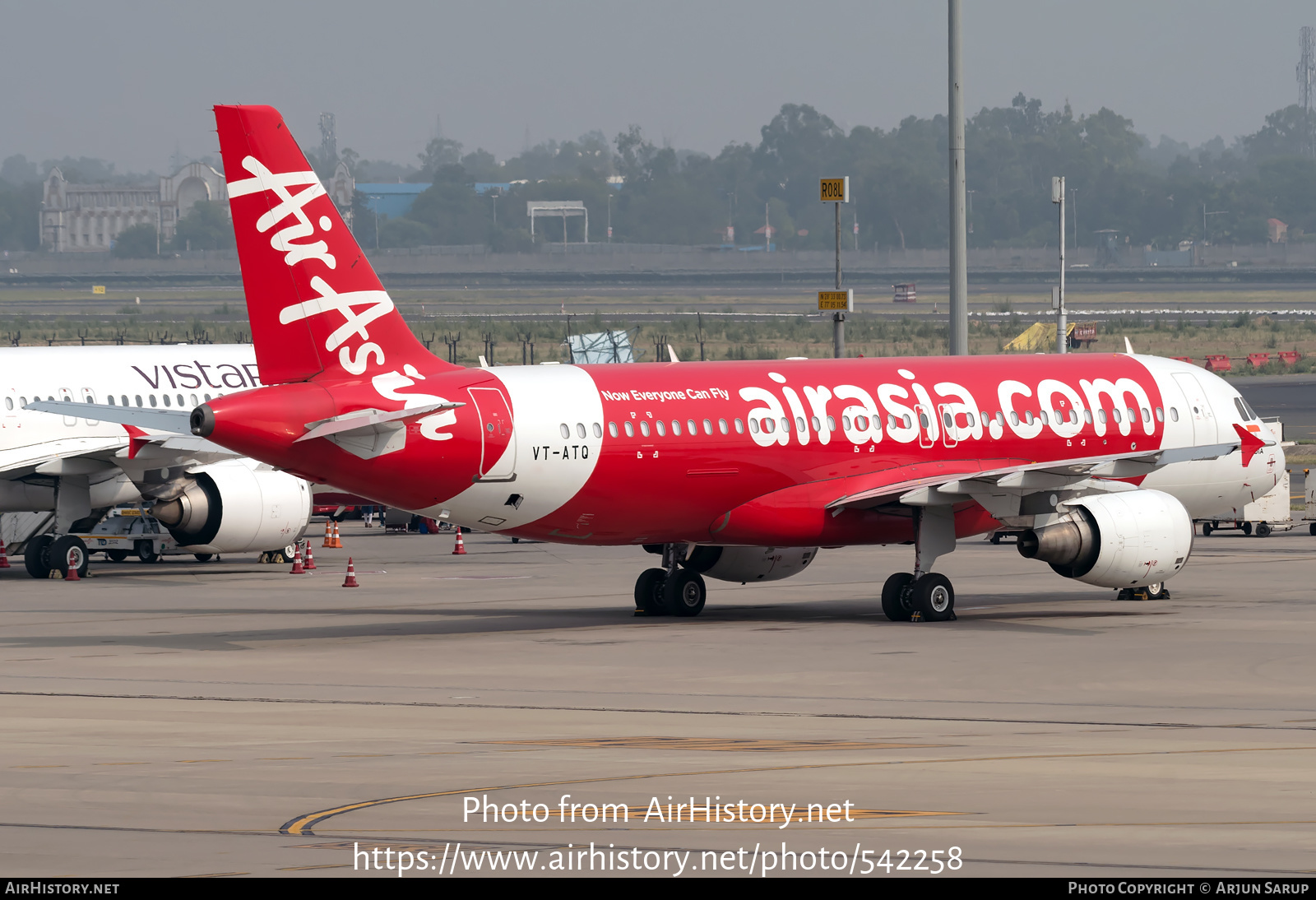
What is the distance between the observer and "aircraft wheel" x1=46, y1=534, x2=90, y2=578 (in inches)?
1656

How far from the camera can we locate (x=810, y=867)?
12.9 m

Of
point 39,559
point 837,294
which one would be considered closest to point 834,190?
point 837,294

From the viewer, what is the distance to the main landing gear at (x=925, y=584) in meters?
31.7

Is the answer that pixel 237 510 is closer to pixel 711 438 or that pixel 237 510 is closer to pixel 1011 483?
pixel 711 438

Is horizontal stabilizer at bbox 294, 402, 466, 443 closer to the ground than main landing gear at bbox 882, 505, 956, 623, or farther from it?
farther from it

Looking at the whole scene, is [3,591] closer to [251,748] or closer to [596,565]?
[596,565]

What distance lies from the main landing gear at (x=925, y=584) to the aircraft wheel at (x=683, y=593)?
3322 mm

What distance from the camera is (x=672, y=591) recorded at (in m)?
33.4

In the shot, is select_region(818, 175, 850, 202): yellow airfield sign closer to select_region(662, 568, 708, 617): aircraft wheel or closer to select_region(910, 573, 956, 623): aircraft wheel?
select_region(662, 568, 708, 617): aircraft wheel

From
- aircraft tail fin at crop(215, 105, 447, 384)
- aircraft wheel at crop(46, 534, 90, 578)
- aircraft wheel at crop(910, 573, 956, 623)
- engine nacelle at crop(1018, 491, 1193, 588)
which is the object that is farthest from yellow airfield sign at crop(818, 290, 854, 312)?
aircraft tail fin at crop(215, 105, 447, 384)

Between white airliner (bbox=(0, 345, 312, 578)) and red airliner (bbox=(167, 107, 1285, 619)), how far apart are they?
10976 mm
